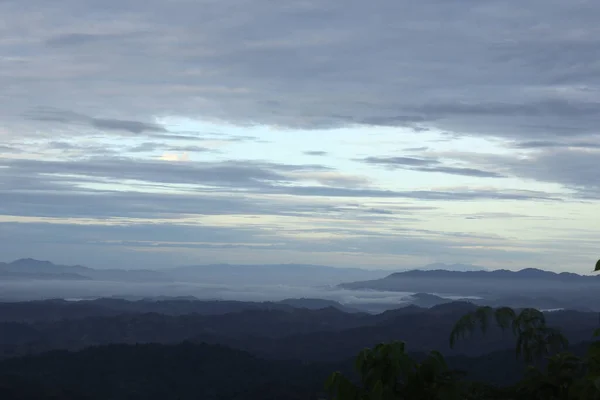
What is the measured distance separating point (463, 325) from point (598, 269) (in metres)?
4.29

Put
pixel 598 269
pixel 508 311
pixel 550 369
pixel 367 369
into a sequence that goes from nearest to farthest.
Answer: pixel 598 269
pixel 367 369
pixel 550 369
pixel 508 311

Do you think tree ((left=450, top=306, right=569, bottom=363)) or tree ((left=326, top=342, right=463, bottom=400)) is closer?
tree ((left=326, top=342, right=463, bottom=400))

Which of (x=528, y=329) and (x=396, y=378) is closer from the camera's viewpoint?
(x=396, y=378)

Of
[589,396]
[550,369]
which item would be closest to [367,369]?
[589,396]

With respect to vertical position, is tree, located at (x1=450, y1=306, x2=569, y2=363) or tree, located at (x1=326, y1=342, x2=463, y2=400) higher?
tree, located at (x1=450, y1=306, x2=569, y2=363)

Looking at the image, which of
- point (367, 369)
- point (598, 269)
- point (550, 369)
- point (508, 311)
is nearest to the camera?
point (598, 269)

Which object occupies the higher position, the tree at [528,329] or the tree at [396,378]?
the tree at [528,329]

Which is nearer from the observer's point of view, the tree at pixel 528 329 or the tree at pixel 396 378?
the tree at pixel 396 378

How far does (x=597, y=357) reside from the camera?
11.9 meters

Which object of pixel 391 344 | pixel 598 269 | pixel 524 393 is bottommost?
pixel 524 393

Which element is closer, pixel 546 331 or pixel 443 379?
pixel 443 379

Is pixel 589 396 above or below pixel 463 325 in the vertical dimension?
below

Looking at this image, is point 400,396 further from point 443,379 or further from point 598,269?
point 598,269

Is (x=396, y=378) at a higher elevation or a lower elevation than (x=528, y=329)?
lower
